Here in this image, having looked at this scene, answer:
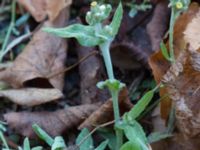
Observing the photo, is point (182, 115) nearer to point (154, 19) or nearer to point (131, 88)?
point (131, 88)

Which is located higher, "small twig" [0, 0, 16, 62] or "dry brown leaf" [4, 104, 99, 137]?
"small twig" [0, 0, 16, 62]

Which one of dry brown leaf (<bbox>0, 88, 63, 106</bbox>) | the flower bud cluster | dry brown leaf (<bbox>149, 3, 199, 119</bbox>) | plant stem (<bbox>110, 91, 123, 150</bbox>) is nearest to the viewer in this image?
the flower bud cluster

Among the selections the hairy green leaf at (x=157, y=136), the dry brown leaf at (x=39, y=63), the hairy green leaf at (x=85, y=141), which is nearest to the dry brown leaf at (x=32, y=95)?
the dry brown leaf at (x=39, y=63)

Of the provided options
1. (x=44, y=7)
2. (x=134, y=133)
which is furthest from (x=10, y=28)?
(x=134, y=133)

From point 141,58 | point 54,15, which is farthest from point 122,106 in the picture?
point 54,15

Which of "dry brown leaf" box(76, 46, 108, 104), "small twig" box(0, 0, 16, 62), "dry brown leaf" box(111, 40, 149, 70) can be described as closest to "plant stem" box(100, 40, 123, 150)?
"dry brown leaf" box(76, 46, 108, 104)

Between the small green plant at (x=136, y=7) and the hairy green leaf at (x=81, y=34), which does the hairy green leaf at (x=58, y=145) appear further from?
the small green plant at (x=136, y=7)

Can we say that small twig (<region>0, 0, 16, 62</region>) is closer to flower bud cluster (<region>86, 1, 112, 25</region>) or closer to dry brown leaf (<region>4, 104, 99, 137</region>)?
dry brown leaf (<region>4, 104, 99, 137</region>)
